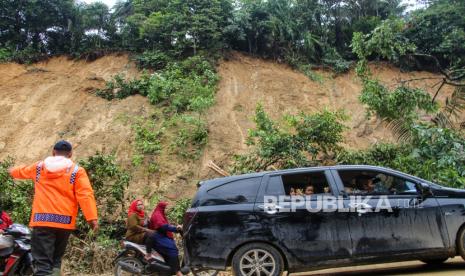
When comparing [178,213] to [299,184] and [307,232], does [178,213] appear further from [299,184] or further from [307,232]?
[307,232]

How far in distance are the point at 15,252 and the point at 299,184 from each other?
4.07 m

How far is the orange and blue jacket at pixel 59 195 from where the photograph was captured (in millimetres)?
4812

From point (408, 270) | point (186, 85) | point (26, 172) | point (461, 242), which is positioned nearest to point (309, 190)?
point (408, 270)

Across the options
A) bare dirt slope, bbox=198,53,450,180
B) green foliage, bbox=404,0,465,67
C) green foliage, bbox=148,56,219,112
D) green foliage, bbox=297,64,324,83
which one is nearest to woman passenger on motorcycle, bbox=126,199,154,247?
bare dirt slope, bbox=198,53,450,180

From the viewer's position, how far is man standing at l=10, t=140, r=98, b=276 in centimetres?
476

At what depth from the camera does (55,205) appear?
15.9 ft

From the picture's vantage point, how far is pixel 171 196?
13.0 metres

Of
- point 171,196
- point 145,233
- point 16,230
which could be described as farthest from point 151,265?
point 171,196

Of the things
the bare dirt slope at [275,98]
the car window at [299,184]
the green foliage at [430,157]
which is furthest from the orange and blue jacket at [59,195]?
the bare dirt slope at [275,98]

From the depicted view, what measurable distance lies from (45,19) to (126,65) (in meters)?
3.91

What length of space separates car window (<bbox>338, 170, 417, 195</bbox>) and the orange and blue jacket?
3.59m

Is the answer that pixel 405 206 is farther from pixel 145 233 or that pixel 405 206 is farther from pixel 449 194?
pixel 145 233

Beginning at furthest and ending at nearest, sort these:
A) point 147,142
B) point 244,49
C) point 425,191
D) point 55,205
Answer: point 244,49, point 147,142, point 425,191, point 55,205

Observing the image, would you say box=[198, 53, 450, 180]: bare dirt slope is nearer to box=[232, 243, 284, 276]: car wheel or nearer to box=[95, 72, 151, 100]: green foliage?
box=[95, 72, 151, 100]: green foliage
